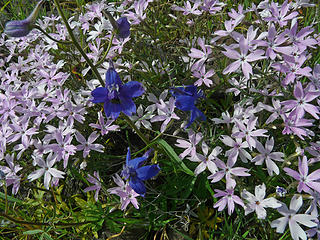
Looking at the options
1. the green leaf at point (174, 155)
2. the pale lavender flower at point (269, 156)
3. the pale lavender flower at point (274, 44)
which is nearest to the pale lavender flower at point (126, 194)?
the green leaf at point (174, 155)

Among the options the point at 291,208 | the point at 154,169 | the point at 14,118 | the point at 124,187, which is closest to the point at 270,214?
the point at 291,208

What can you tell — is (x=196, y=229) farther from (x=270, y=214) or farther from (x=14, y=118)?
(x=14, y=118)

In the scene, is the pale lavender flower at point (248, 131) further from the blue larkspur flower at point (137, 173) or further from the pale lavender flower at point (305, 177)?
the blue larkspur flower at point (137, 173)

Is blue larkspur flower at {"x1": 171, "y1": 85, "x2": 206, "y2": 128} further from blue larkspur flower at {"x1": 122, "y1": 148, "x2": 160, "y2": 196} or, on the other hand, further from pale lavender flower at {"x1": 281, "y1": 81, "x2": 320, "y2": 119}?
pale lavender flower at {"x1": 281, "y1": 81, "x2": 320, "y2": 119}

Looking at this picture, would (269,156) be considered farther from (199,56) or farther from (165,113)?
(199,56)

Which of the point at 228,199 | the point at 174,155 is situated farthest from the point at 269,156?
the point at 174,155

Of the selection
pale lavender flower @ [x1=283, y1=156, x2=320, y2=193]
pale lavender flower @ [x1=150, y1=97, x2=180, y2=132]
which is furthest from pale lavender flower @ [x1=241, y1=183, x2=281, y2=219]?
pale lavender flower @ [x1=150, y1=97, x2=180, y2=132]
